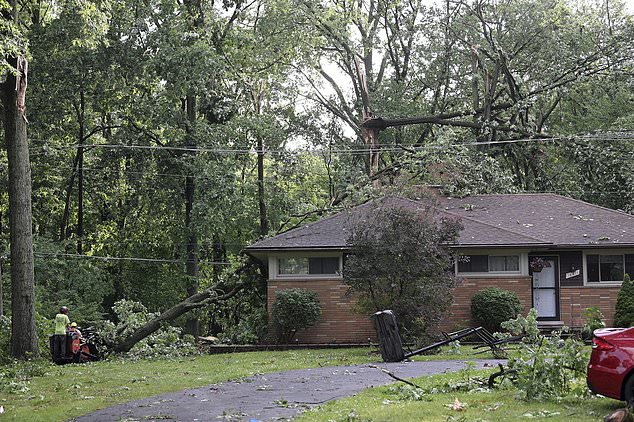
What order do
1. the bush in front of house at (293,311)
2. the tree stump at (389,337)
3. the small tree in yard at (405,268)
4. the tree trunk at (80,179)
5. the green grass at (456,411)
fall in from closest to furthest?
the green grass at (456,411) < the tree stump at (389,337) < the small tree in yard at (405,268) < the bush in front of house at (293,311) < the tree trunk at (80,179)

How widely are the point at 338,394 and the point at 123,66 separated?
24888 millimetres

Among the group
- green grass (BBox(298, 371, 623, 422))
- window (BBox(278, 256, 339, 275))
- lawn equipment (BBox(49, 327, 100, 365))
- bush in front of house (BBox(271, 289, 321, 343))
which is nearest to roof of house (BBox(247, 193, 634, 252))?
window (BBox(278, 256, 339, 275))

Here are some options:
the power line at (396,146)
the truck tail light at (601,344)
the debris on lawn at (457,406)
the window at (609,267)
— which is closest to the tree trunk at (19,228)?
the power line at (396,146)

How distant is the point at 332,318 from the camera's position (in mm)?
27062

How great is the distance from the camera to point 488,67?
3859 cm

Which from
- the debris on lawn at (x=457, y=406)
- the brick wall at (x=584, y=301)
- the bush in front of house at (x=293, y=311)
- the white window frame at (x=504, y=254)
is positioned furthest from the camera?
the brick wall at (x=584, y=301)

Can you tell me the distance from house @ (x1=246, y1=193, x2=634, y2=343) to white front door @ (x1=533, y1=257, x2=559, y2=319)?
0.10ft

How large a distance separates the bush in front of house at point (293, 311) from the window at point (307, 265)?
91 cm

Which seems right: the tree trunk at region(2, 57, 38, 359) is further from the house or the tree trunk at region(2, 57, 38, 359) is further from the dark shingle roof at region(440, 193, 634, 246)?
the dark shingle roof at region(440, 193, 634, 246)

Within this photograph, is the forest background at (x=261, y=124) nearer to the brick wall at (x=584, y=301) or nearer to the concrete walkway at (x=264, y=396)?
the brick wall at (x=584, y=301)

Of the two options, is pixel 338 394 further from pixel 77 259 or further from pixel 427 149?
pixel 77 259

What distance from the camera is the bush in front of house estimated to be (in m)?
26.2

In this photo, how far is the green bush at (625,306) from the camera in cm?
2412

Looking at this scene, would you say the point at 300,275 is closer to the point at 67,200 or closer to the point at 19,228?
the point at 19,228
